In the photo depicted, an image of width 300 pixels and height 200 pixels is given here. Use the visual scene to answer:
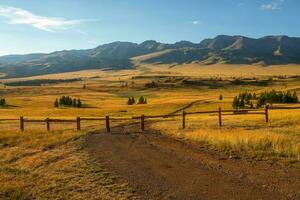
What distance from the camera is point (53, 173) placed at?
21625 mm

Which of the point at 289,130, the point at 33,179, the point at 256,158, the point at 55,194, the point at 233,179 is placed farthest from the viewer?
the point at 289,130

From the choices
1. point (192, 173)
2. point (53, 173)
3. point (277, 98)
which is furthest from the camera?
point (277, 98)

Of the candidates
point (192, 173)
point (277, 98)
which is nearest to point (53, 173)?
A: point (192, 173)

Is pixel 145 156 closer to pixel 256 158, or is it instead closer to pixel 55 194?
pixel 256 158

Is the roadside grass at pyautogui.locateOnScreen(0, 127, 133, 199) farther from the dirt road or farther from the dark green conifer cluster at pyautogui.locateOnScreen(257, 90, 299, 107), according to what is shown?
the dark green conifer cluster at pyautogui.locateOnScreen(257, 90, 299, 107)

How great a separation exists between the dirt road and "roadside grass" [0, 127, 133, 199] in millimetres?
941

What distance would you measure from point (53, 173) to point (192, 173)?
6.87 m

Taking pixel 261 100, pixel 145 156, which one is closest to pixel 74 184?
pixel 145 156

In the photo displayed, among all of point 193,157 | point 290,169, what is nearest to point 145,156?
point 193,157

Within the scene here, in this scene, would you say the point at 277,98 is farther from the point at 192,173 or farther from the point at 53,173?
the point at 53,173

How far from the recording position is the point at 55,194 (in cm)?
1758

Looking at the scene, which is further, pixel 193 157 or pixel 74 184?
pixel 193 157

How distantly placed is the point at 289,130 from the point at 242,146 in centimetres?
734

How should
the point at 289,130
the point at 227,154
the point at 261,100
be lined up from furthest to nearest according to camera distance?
the point at 261,100
the point at 289,130
the point at 227,154
